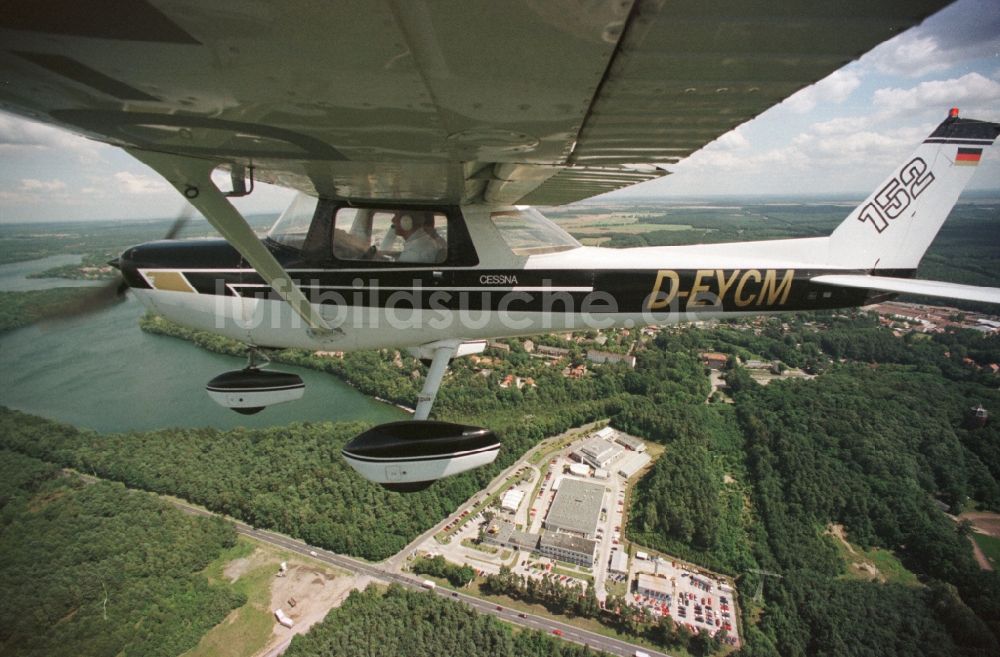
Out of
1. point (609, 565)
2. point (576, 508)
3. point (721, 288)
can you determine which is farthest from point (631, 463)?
point (721, 288)

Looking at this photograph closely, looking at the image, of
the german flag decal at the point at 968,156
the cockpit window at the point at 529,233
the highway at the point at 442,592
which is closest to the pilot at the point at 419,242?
the cockpit window at the point at 529,233

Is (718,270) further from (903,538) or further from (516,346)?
(516,346)

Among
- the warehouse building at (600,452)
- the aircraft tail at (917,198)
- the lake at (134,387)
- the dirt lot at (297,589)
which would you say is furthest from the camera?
the lake at (134,387)

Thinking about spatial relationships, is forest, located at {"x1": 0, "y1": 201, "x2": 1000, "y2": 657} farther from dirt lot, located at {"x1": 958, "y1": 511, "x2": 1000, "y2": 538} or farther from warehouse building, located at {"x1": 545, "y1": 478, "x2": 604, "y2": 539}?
warehouse building, located at {"x1": 545, "y1": 478, "x2": 604, "y2": 539}

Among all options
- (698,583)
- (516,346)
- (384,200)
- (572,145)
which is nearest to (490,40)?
(572,145)

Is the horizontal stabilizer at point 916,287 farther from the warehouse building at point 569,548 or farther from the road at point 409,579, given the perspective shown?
the warehouse building at point 569,548

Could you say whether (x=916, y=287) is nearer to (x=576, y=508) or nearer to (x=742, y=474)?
(x=576, y=508)
